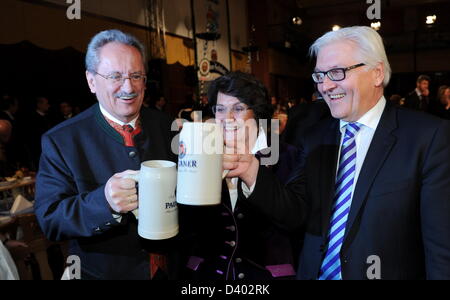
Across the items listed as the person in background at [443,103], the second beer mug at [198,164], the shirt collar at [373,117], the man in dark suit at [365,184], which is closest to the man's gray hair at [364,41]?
the man in dark suit at [365,184]

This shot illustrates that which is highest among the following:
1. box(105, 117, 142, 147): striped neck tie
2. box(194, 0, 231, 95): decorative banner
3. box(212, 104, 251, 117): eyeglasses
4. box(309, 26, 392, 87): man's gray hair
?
box(194, 0, 231, 95): decorative banner

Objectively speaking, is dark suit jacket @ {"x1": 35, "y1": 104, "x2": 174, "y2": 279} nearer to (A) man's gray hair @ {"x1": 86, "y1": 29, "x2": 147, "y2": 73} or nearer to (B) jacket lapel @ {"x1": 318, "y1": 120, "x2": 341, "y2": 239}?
(A) man's gray hair @ {"x1": 86, "y1": 29, "x2": 147, "y2": 73}

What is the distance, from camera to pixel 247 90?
1736 mm

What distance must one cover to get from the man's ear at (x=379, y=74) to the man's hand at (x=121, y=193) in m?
1.00

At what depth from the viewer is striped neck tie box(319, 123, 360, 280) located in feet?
4.54

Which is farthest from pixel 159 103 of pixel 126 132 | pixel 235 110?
pixel 126 132

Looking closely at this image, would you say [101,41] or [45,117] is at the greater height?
[101,41]

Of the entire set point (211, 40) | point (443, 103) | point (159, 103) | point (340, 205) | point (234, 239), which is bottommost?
point (234, 239)

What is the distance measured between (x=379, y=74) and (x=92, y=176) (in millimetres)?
1166

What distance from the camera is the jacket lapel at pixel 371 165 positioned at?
131 cm

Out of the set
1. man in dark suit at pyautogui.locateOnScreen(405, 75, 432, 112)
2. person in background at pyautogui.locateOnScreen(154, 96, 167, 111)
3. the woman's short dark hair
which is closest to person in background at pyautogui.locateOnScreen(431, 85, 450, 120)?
man in dark suit at pyautogui.locateOnScreen(405, 75, 432, 112)

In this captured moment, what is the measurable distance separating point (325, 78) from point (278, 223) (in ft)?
1.94

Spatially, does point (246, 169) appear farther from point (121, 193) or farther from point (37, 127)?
point (37, 127)
